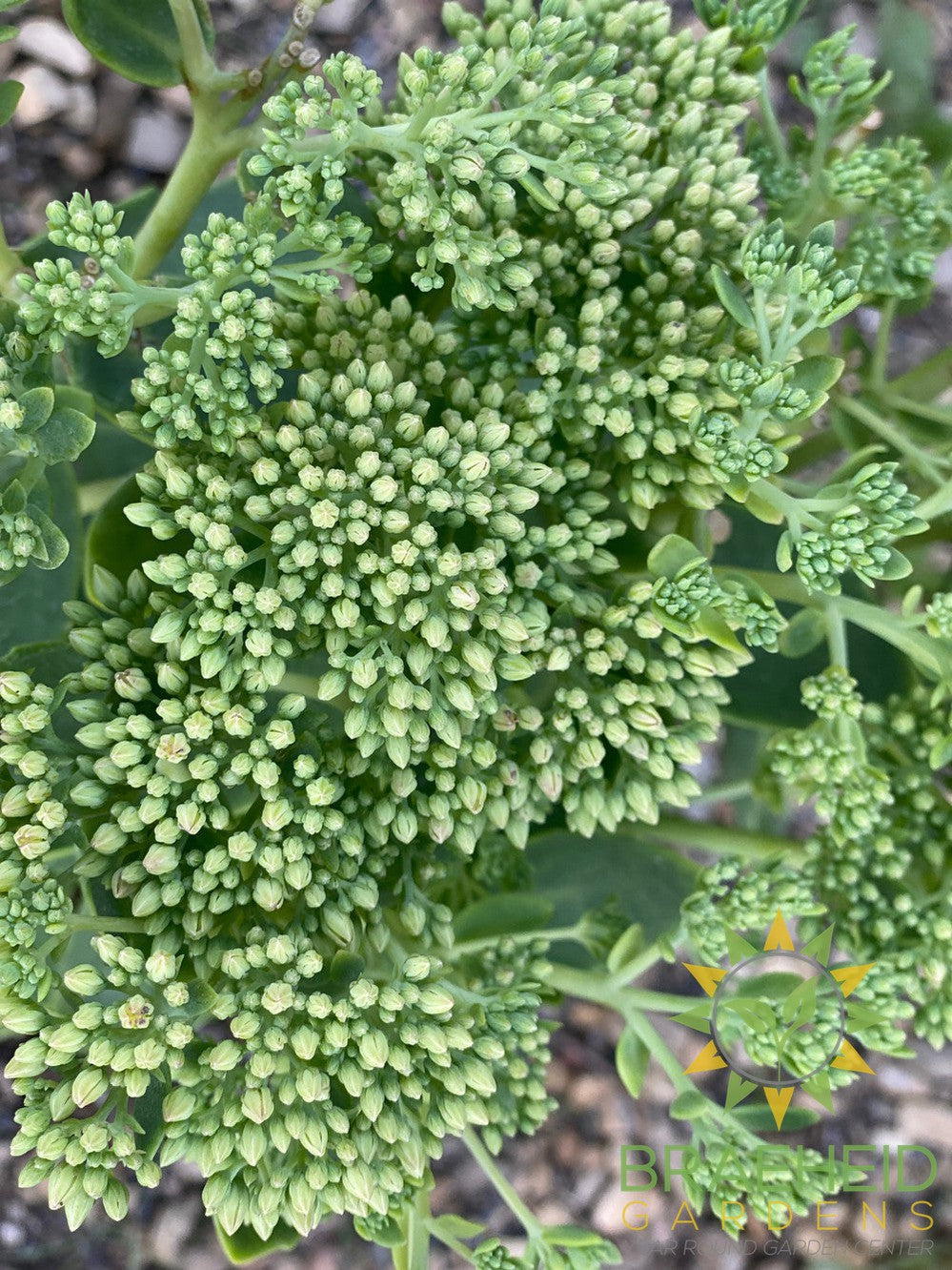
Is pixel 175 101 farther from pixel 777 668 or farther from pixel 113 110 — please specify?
pixel 777 668

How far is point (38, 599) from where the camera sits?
3.91ft

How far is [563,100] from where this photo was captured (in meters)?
0.94

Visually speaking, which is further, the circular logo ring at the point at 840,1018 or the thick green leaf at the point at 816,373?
the circular logo ring at the point at 840,1018

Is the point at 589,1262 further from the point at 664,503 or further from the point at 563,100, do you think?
the point at 563,100

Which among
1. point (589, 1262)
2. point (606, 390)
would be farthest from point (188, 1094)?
point (606, 390)


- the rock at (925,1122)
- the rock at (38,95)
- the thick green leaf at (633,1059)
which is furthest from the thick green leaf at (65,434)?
the rock at (925,1122)

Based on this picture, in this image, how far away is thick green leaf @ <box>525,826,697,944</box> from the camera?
1.47m

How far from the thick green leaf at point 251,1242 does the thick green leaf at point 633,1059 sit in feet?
1.37

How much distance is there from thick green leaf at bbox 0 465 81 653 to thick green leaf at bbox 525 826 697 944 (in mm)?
699

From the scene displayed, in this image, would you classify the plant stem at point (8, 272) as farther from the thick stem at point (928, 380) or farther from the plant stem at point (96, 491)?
the thick stem at point (928, 380)

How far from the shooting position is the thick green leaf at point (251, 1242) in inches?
43.4

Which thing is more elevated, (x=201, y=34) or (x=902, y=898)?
(x=201, y=34)

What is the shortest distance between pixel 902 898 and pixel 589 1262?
55 cm

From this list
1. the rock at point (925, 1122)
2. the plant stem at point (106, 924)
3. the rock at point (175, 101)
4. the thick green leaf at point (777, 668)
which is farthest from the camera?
the rock at point (925, 1122)
